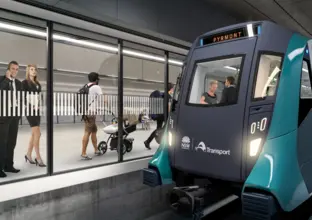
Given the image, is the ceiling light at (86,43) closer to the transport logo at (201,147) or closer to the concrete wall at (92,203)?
the concrete wall at (92,203)

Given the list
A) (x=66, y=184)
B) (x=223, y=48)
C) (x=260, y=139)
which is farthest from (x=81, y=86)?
(x=260, y=139)

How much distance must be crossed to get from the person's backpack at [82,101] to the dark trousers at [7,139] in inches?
40.0

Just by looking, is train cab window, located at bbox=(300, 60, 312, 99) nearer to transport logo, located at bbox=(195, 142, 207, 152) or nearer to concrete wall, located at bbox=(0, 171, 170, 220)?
transport logo, located at bbox=(195, 142, 207, 152)

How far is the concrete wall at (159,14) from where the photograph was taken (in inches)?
163

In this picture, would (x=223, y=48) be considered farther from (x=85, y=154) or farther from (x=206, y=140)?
(x=85, y=154)

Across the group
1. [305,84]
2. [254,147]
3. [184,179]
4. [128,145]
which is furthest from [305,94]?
[128,145]

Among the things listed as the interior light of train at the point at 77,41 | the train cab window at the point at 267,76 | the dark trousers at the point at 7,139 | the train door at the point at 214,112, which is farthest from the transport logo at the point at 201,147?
the interior light of train at the point at 77,41

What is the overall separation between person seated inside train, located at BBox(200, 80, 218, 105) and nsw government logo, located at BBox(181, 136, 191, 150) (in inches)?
18.6

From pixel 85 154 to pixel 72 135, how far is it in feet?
12.6

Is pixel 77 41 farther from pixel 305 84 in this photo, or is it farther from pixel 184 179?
pixel 305 84

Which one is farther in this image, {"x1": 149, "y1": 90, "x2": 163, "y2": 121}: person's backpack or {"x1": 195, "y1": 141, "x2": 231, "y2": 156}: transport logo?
{"x1": 149, "y1": 90, "x2": 163, "y2": 121}: person's backpack

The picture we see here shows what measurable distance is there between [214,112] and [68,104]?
2.72 m

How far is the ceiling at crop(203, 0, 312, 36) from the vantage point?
589 cm

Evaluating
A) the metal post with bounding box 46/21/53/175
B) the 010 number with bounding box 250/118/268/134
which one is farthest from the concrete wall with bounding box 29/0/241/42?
the 010 number with bounding box 250/118/268/134
